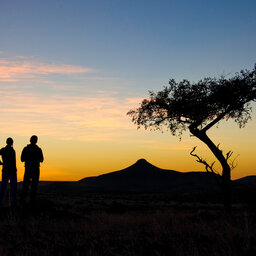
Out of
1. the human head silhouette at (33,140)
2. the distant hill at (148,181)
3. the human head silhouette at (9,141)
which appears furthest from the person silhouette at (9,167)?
the distant hill at (148,181)

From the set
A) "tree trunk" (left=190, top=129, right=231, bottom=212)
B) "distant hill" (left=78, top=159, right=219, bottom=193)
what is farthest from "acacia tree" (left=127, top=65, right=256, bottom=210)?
"distant hill" (left=78, top=159, right=219, bottom=193)

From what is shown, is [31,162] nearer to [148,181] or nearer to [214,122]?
[214,122]

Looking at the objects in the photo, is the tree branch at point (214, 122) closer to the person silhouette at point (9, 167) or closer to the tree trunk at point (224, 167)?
the tree trunk at point (224, 167)

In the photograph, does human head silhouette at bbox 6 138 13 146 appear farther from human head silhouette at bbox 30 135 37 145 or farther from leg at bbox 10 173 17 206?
leg at bbox 10 173 17 206

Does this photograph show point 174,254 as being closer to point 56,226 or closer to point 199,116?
point 56,226

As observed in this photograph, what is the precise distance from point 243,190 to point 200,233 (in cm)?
7904

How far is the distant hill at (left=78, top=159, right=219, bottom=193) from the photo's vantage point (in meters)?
163

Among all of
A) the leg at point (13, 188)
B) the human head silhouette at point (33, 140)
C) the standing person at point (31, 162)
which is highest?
the human head silhouette at point (33, 140)

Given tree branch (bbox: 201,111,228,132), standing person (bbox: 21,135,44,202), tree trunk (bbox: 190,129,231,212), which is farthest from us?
tree branch (bbox: 201,111,228,132)

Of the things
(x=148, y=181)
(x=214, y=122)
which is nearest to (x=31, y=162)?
(x=214, y=122)

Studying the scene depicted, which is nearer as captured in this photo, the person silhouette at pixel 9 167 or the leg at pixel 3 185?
the leg at pixel 3 185

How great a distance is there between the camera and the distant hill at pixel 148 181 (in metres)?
163

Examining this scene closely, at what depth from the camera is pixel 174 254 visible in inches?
263

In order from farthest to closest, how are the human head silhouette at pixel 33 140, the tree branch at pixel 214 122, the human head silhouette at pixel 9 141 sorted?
the tree branch at pixel 214 122
the human head silhouette at pixel 9 141
the human head silhouette at pixel 33 140
